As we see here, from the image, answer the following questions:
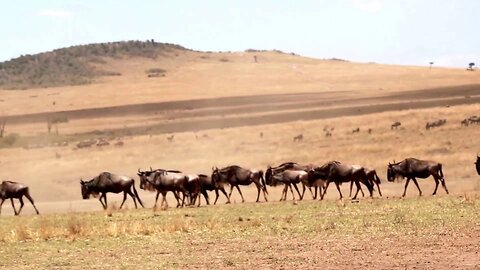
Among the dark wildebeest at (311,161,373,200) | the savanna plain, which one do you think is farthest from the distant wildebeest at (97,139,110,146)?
the dark wildebeest at (311,161,373,200)

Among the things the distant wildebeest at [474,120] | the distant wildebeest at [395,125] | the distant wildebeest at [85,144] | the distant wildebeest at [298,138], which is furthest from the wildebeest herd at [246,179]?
the distant wildebeest at [85,144]

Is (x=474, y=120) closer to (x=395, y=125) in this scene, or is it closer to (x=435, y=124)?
(x=435, y=124)

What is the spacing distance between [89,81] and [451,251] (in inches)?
5070

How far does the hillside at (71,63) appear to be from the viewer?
14475 centimetres

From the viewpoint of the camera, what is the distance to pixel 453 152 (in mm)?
44875

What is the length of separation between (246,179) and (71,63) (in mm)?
132843

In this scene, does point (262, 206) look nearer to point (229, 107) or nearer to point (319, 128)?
point (319, 128)

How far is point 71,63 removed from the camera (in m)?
162

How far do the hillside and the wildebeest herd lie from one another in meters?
106

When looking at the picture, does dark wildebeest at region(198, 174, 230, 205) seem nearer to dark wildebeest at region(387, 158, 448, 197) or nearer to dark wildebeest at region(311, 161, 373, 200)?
dark wildebeest at region(311, 161, 373, 200)

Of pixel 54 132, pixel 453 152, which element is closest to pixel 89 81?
pixel 54 132

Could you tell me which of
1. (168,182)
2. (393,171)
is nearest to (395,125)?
(393,171)

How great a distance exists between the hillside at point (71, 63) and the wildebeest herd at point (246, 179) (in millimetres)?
106362

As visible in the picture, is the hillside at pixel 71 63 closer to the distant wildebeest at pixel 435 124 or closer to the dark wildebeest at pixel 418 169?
the distant wildebeest at pixel 435 124
